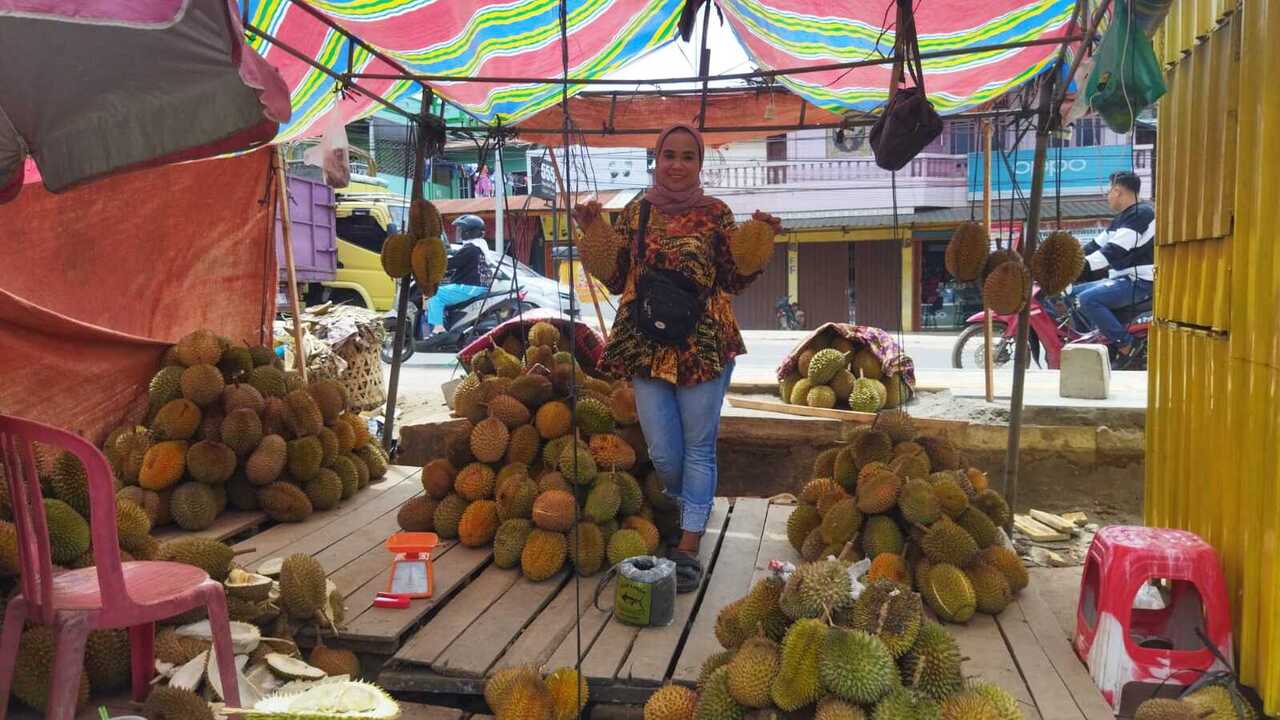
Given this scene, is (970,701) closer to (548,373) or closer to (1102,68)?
(1102,68)

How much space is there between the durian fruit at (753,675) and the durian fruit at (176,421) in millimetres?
2775

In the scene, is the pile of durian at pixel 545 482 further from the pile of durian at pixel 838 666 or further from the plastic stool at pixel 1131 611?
the plastic stool at pixel 1131 611

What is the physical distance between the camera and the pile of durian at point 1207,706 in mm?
2195

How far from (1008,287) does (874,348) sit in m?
2.11

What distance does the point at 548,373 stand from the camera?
13.6 ft

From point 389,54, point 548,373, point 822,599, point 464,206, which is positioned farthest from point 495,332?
point 464,206

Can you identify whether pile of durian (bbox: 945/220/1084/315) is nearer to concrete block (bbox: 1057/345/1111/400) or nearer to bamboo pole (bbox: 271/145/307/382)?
concrete block (bbox: 1057/345/1111/400)

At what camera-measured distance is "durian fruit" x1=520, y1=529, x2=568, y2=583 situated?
3.28 meters

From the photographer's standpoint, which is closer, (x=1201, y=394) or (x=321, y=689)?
(x=321, y=689)

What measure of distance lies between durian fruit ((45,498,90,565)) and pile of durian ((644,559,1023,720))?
5.41ft

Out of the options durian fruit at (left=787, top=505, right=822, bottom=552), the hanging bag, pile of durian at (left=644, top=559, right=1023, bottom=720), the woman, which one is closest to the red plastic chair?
pile of durian at (left=644, top=559, right=1023, bottom=720)

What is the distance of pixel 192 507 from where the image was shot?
11.9 ft

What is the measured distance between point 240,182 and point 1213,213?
198 inches

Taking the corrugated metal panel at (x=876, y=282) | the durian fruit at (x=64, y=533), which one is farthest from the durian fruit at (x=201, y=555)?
the corrugated metal panel at (x=876, y=282)
